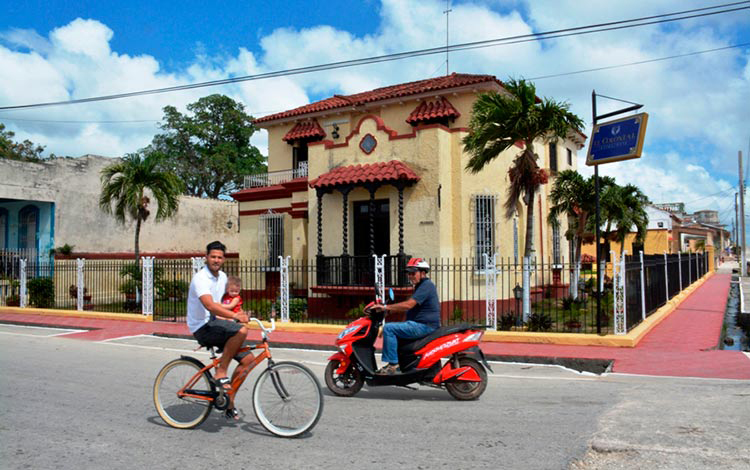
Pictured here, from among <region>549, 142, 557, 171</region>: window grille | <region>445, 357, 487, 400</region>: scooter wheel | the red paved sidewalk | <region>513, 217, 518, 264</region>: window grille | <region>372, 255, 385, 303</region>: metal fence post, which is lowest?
the red paved sidewalk

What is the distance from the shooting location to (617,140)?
1166 centimetres

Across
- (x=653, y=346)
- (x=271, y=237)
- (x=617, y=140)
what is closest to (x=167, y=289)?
(x=271, y=237)

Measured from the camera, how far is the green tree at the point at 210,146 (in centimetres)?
4109

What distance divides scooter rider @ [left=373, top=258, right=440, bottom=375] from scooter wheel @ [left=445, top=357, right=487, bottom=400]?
556 mm

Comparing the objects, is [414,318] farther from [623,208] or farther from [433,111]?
[623,208]

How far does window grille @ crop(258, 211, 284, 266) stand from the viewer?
2125 cm

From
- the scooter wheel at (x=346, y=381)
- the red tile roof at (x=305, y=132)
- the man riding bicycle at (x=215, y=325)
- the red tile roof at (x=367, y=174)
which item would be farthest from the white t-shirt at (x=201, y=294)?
the red tile roof at (x=305, y=132)

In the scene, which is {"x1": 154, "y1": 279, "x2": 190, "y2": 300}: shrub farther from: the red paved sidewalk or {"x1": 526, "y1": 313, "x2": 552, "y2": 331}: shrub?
{"x1": 526, "y1": 313, "x2": 552, "y2": 331}: shrub

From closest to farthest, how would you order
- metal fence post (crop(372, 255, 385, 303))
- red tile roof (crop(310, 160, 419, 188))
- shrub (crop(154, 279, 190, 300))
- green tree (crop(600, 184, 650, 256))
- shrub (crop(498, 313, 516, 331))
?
shrub (crop(498, 313, 516, 331)), metal fence post (crop(372, 255, 385, 303)), red tile roof (crop(310, 160, 419, 188)), shrub (crop(154, 279, 190, 300)), green tree (crop(600, 184, 650, 256))

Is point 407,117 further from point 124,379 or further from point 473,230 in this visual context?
point 124,379

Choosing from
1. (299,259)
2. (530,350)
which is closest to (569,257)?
(299,259)

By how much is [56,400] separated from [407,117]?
14432mm

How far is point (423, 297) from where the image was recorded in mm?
6977


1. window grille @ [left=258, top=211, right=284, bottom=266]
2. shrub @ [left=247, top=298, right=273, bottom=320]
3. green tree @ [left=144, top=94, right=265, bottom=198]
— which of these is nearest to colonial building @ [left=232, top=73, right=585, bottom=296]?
window grille @ [left=258, top=211, right=284, bottom=266]
